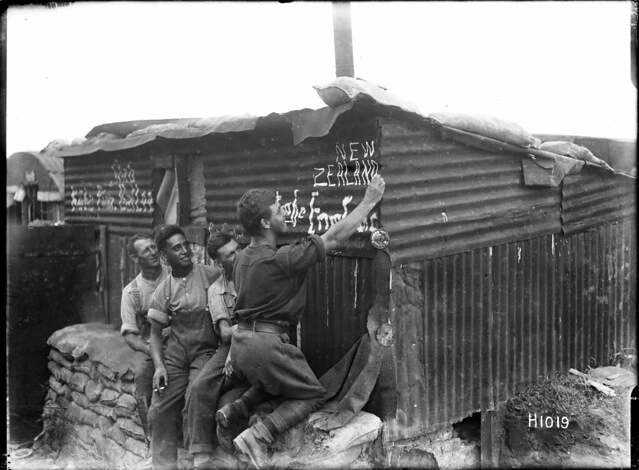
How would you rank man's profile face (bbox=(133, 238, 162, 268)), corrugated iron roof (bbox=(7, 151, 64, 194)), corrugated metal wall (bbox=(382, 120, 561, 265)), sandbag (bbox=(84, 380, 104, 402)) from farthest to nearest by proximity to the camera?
corrugated iron roof (bbox=(7, 151, 64, 194))
sandbag (bbox=(84, 380, 104, 402))
man's profile face (bbox=(133, 238, 162, 268))
corrugated metal wall (bbox=(382, 120, 561, 265))

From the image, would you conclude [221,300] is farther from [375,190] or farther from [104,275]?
[104,275]

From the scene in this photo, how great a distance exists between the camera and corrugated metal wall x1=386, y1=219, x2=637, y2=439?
18.3 feet

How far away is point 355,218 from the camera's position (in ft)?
16.0

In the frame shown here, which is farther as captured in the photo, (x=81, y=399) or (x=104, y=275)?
(x=104, y=275)

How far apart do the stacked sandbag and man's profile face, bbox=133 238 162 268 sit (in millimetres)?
1225

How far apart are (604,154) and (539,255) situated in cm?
386

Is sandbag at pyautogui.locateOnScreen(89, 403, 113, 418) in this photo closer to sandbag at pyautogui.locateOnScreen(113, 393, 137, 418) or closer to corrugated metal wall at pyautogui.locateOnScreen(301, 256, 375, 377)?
sandbag at pyautogui.locateOnScreen(113, 393, 137, 418)

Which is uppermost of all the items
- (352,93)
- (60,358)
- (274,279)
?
(352,93)

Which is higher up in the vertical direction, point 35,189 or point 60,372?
point 35,189

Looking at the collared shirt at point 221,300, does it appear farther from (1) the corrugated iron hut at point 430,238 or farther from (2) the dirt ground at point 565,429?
(2) the dirt ground at point 565,429

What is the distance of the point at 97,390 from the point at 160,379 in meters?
2.68

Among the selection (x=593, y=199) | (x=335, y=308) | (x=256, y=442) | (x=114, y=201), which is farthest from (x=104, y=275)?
(x=593, y=199)

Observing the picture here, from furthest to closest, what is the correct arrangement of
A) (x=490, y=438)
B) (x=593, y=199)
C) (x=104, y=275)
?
(x=104, y=275) → (x=593, y=199) → (x=490, y=438)

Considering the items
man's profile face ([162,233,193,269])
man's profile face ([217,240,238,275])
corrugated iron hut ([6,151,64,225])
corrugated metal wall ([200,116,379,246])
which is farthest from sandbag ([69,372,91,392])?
corrugated iron hut ([6,151,64,225])
